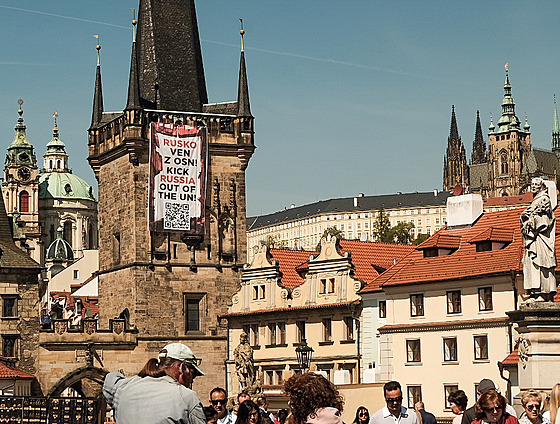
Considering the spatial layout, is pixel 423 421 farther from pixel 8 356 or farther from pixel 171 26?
pixel 171 26

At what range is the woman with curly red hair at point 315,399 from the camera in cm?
765

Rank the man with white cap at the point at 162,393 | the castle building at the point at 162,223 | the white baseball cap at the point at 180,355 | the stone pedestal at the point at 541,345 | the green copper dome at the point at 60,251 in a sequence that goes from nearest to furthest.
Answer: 1. the man with white cap at the point at 162,393
2. the white baseball cap at the point at 180,355
3. the stone pedestal at the point at 541,345
4. the castle building at the point at 162,223
5. the green copper dome at the point at 60,251

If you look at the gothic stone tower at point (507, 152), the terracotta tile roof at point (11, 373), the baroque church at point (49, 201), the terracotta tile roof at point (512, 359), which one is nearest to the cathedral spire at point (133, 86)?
the terracotta tile roof at point (11, 373)

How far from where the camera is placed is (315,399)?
767 centimetres

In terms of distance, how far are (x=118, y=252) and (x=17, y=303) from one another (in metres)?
4.80

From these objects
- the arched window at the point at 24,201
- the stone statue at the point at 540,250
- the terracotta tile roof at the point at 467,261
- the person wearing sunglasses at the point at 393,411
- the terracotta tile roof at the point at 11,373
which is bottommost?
the person wearing sunglasses at the point at 393,411

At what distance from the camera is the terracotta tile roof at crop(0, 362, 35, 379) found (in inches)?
1874

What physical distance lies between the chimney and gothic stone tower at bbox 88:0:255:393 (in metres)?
15.6

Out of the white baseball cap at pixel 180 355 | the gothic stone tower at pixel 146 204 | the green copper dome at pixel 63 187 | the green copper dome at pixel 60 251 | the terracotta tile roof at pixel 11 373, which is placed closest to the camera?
the white baseball cap at pixel 180 355

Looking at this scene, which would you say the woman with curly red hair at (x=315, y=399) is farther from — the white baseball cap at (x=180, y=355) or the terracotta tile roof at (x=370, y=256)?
the terracotta tile roof at (x=370, y=256)

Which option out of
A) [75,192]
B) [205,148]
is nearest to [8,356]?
[205,148]

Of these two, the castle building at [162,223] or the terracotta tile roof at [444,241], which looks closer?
the terracotta tile roof at [444,241]

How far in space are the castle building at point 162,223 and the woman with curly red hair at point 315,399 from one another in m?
45.5

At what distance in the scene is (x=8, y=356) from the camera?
5316cm
